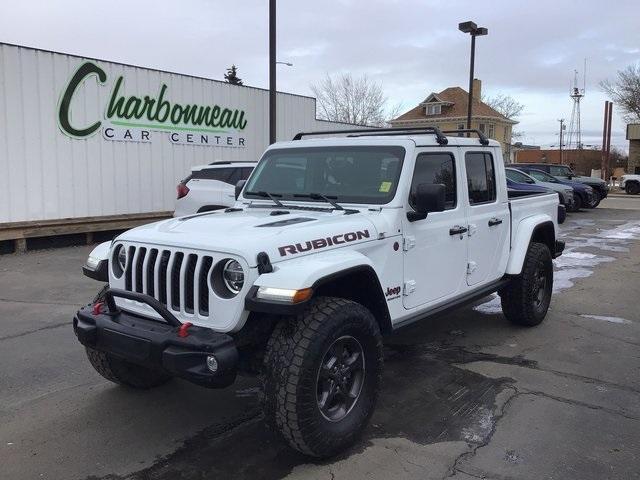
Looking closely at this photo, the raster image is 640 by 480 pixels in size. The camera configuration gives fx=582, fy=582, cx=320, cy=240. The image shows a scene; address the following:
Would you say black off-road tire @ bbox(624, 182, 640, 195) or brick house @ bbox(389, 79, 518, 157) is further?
brick house @ bbox(389, 79, 518, 157)

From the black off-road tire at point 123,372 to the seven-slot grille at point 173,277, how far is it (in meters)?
0.81

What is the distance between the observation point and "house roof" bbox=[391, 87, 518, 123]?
60031 mm

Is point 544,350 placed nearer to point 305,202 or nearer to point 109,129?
point 305,202

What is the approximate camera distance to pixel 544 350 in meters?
5.37

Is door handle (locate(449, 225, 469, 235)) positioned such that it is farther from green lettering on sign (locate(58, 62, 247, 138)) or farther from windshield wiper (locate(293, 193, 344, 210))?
green lettering on sign (locate(58, 62, 247, 138))

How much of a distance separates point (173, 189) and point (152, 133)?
1345 millimetres

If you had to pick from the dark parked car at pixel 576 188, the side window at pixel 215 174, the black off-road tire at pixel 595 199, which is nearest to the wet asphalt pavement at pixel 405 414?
the side window at pixel 215 174

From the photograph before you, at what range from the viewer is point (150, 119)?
12758 millimetres

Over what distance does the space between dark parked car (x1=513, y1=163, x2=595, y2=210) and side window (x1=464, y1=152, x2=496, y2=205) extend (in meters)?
16.6

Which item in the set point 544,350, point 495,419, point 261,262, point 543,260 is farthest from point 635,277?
point 261,262

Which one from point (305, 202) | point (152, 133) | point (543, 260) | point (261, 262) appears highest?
point (152, 133)

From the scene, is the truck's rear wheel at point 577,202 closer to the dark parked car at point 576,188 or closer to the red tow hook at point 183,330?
the dark parked car at point 576,188

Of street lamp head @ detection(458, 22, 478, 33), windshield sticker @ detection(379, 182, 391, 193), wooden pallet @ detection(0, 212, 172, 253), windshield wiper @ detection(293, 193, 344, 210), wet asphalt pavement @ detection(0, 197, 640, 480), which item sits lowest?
wet asphalt pavement @ detection(0, 197, 640, 480)

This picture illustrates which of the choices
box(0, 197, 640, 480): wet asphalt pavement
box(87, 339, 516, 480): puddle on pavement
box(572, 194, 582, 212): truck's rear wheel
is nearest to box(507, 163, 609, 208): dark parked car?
box(572, 194, 582, 212): truck's rear wheel
